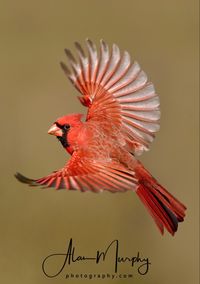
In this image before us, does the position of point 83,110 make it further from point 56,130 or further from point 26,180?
point 26,180

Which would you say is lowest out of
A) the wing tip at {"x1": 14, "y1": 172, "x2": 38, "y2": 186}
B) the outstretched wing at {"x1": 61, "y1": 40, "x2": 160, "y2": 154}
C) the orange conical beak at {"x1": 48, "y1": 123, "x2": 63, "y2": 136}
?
the wing tip at {"x1": 14, "y1": 172, "x2": 38, "y2": 186}

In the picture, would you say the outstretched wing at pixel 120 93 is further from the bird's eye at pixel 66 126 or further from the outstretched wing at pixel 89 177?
the outstretched wing at pixel 89 177

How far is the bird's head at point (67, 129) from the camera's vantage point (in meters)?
3.88

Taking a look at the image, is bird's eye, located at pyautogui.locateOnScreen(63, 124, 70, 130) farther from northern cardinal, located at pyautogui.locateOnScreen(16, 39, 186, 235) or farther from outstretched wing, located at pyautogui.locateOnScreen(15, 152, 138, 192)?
outstretched wing, located at pyautogui.locateOnScreen(15, 152, 138, 192)

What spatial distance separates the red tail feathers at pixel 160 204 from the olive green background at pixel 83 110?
626 millimetres

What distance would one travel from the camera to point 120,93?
4234 millimetres

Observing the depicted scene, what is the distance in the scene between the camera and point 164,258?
5.12 m

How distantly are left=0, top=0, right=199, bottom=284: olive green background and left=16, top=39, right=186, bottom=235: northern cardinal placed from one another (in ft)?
2.26

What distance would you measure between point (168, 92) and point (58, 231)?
2423mm

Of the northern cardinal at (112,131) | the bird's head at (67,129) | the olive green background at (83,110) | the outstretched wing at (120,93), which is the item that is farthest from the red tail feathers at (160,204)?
the olive green background at (83,110)

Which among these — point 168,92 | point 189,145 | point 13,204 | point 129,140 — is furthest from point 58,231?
point 168,92

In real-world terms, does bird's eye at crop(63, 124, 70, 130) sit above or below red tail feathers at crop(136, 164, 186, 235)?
above

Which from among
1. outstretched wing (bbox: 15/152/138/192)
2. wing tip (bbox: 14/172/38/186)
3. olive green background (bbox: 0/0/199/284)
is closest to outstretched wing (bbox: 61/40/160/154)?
outstretched wing (bbox: 15/152/138/192)

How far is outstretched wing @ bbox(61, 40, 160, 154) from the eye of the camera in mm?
4164
